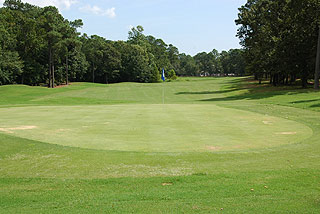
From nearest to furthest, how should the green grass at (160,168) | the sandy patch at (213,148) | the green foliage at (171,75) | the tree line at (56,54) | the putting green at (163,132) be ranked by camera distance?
the green grass at (160,168)
the sandy patch at (213,148)
the putting green at (163,132)
the tree line at (56,54)
the green foliage at (171,75)

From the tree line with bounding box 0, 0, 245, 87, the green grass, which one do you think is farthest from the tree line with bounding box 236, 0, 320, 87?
the green grass

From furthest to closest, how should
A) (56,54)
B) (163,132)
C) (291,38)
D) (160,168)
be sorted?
(56,54), (291,38), (163,132), (160,168)

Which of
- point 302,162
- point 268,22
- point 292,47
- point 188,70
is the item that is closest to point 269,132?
point 302,162

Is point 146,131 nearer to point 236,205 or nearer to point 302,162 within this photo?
point 302,162

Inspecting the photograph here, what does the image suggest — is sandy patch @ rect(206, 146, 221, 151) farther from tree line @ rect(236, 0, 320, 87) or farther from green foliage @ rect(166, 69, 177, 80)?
green foliage @ rect(166, 69, 177, 80)

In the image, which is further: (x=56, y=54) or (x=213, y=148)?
(x=56, y=54)

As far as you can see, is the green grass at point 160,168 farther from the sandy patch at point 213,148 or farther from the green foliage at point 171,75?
the green foliage at point 171,75

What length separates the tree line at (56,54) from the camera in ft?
219

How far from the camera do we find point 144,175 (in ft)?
22.4

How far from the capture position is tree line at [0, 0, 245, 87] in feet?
219

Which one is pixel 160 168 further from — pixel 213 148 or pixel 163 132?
pixel 163 132

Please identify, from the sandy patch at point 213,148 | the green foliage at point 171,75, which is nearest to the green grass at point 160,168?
the sandy patch at point 213,148

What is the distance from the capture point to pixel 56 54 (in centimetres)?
Answer: 7412

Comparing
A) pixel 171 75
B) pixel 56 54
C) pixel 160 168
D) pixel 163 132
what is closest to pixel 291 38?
pixel 163 132
